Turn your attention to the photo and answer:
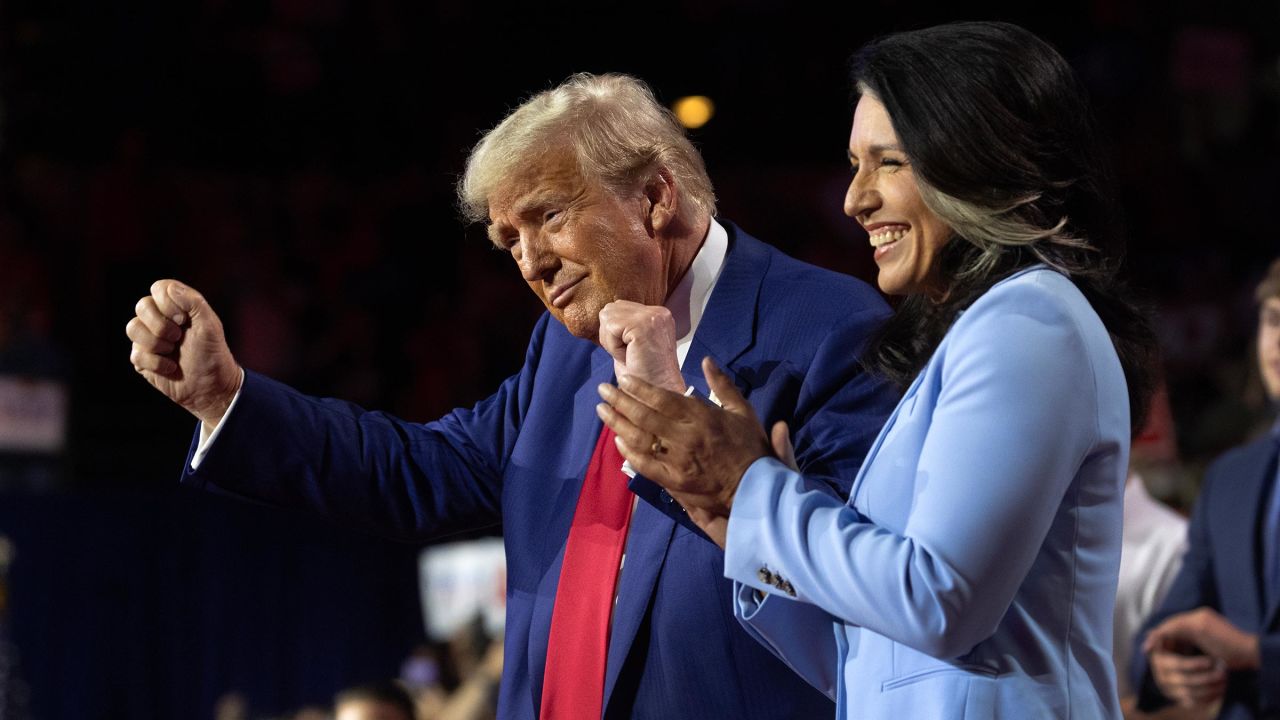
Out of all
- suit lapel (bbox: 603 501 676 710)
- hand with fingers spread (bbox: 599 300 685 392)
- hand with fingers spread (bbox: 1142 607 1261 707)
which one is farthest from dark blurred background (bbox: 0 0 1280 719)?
hand with fingers spread (bbox: 599 300 685 392)

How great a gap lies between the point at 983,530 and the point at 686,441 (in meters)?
0.28

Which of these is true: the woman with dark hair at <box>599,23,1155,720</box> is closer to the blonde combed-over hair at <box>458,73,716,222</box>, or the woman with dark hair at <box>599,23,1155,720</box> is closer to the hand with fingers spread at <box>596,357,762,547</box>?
the hand with fingers spread at <box>596,357,762,547</box>

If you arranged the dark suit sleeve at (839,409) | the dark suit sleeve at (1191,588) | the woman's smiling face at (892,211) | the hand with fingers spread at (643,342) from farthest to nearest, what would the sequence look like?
1. the dark suit sleeve at (1191,588)
2. the dark suit sleeve at (839,409)
3. the hand with fingers spread at (643,342)
4. the woman's smiling face at (892,211)

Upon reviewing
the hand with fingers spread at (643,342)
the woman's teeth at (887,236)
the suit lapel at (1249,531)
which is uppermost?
the woman's teeth at (887,236)

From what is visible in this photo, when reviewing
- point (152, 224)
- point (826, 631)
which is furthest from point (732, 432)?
point (152, 224)

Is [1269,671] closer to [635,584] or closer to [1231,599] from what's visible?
[1231,599]

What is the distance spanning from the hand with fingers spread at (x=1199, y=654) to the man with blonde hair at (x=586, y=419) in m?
1.14

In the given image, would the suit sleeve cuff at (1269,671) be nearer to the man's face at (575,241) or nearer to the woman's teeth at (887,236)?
the man's face at (575,241)

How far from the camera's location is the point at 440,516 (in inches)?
88.3

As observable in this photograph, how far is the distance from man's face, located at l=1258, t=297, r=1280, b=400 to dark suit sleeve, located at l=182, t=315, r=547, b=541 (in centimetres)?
160

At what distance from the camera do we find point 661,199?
2.14m

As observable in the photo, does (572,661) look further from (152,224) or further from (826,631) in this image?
(152,224)

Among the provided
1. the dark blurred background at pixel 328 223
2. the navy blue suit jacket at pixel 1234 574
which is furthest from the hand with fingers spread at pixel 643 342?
the dark blurred background at pixel 328 223

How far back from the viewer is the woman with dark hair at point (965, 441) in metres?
1.26
